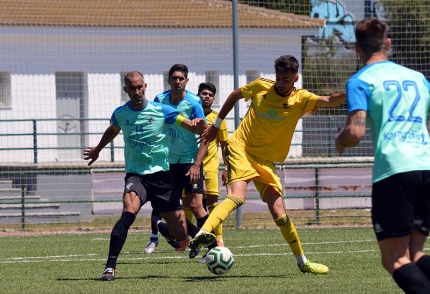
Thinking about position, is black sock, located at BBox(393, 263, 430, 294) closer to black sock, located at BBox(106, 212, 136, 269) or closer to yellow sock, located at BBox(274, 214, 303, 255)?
yellow sock, located at BBox(274, 214, 303, 255)

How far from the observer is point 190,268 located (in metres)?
8.94

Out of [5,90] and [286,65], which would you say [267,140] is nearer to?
[286,65]

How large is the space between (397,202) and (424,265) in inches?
20.3

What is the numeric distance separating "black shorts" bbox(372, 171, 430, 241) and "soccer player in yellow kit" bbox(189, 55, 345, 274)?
2953 mm

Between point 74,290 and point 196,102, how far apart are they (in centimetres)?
310

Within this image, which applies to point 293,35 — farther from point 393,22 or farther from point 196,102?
point 196,102

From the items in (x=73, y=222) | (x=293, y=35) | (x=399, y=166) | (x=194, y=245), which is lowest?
(x=73, y=222)

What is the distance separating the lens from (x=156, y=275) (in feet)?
27.4

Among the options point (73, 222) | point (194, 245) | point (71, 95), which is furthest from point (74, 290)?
point (71, 95)

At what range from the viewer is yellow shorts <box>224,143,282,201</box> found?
320 inches

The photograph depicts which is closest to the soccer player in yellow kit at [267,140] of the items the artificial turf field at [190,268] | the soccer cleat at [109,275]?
the artificial turf field at [190,268]

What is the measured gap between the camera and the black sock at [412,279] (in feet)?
16.1

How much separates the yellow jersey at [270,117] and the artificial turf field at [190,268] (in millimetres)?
1208


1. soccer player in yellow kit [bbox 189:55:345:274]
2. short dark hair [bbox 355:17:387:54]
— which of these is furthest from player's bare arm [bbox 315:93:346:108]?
short dark hair [bbox 355:17:387:54]
